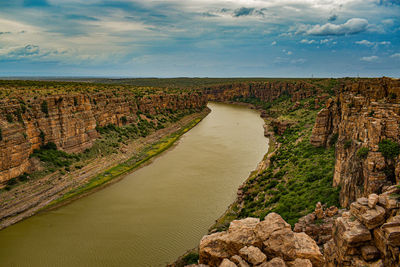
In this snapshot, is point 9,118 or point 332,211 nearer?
point 332,211

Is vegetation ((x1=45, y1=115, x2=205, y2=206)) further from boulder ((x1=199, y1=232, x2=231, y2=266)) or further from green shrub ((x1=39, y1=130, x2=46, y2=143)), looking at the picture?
boulder ((x1=199, y1=232, x2=231, y2=266))

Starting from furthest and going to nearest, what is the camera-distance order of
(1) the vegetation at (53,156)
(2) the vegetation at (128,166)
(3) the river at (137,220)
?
(1) the vegetation at (53,156) < (2) the vegetation at (128,166) < (3) the river at (137,220)

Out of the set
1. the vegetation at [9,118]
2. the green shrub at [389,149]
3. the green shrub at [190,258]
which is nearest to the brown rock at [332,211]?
the green shrub at [389,149]

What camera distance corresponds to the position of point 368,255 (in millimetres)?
6852

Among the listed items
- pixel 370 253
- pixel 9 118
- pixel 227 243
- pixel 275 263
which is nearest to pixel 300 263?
pixel 275 263

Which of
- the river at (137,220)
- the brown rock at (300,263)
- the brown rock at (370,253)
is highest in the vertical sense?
the brown rock at (370,253)

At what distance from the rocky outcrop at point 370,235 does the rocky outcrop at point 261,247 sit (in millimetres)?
921

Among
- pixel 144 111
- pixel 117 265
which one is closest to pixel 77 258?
pixel 117 265

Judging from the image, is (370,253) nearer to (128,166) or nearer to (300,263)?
(300,263)

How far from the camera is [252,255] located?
26.3 feet

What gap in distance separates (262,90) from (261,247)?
310ft

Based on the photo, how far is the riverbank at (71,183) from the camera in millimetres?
22969

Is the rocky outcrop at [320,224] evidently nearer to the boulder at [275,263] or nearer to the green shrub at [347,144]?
the green shrub at [347,144]

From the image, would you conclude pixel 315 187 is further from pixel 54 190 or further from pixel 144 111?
pixel 144 111
